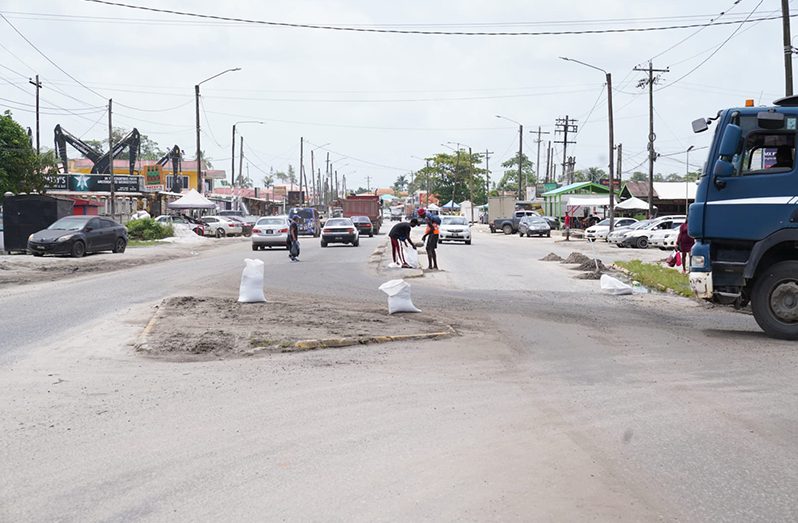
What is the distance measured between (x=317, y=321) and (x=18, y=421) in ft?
21.0

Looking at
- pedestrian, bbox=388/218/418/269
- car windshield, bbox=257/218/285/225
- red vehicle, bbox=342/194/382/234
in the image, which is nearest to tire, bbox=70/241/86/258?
car windshield, bbox=257/218/285/225

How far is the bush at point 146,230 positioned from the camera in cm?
4891

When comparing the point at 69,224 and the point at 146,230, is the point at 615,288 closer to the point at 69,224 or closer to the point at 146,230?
the point at 69,224

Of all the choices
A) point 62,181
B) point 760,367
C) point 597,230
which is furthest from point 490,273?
point 62,181

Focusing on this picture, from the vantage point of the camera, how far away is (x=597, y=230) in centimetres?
5581

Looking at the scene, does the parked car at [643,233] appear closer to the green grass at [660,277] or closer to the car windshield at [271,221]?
the car windshield at [271,221]

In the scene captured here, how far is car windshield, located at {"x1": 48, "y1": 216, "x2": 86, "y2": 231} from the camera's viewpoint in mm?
31812

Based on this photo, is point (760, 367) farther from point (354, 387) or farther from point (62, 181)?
point (62, 181)

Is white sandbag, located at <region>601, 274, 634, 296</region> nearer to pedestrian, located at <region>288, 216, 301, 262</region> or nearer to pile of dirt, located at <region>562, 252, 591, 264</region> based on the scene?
pile of dirt, located at <region>562, 252, 591, 264</region>

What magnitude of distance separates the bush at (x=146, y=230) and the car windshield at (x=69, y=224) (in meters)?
15.9

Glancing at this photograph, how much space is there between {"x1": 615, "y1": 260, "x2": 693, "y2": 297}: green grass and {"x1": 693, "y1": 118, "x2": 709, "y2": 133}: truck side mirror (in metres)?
5.65

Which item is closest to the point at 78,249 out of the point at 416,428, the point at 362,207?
the point at 416,428

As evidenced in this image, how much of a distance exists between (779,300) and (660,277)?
10242 mm

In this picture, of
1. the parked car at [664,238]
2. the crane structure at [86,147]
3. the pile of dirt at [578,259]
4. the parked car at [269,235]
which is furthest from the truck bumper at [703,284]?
the crane structure at [86,147]
